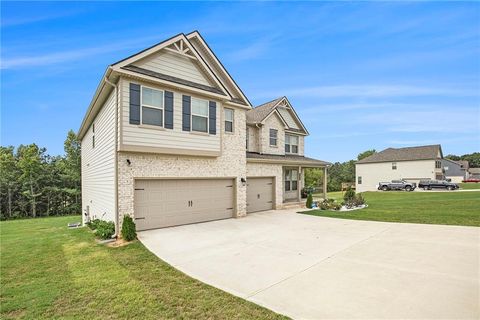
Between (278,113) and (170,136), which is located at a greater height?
(278,113)

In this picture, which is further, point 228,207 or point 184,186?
point 228,207

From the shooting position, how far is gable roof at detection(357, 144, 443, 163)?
125 ft

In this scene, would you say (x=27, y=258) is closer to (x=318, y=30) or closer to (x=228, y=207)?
(x=228, y=207)

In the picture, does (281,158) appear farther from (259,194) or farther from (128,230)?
(128,230)

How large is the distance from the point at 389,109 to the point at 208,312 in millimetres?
30521

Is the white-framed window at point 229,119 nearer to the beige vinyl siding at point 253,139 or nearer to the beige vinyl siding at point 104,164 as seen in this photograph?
the beige vinyl siding at point 253,139

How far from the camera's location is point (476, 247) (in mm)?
7242

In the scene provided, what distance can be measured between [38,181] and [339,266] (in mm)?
40147

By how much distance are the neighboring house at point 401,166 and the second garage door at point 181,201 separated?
37.6 m

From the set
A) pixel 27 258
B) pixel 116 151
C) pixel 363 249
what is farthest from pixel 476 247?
pixel 27 258

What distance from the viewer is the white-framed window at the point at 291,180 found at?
816 inches

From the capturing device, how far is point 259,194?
15766 mm

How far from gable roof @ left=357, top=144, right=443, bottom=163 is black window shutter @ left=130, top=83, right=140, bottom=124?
42.7m

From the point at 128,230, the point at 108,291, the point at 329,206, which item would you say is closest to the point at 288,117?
the point at 329,206
